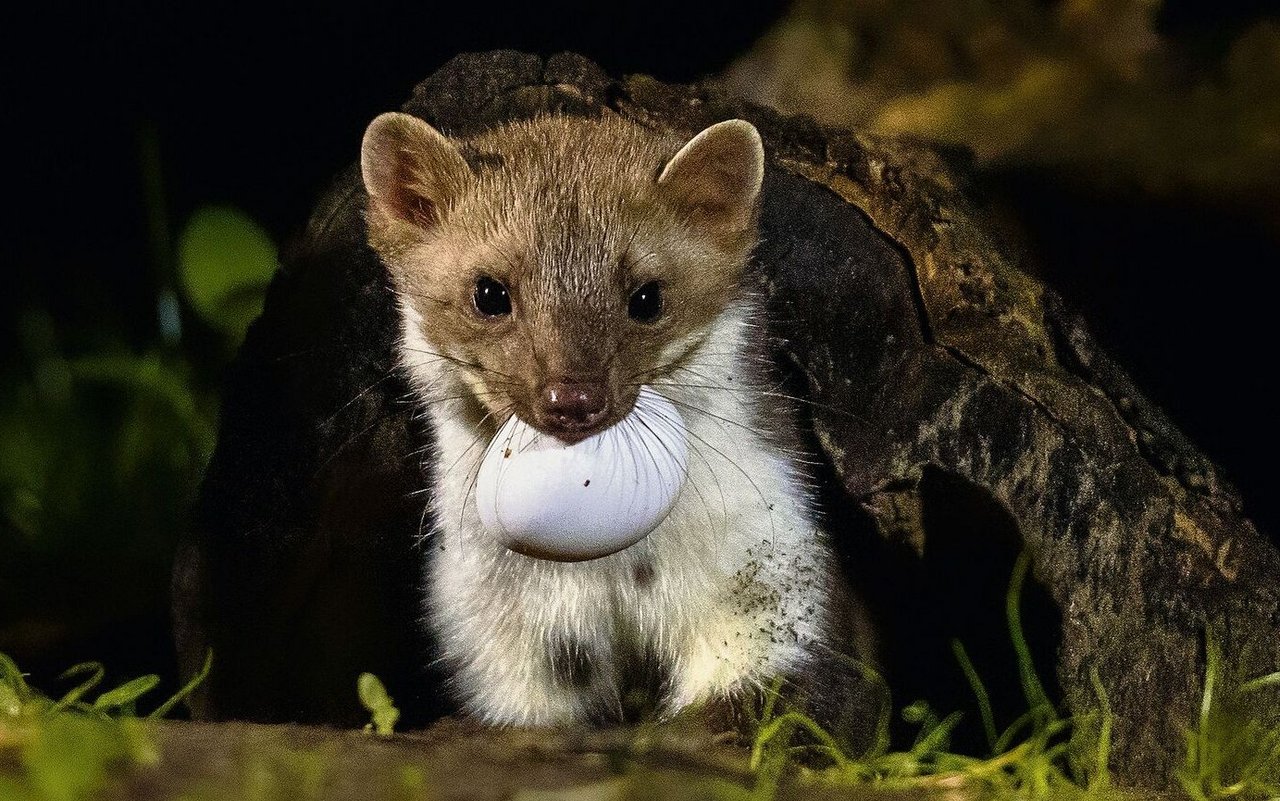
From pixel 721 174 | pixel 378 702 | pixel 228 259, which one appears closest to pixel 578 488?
pixel 378 702

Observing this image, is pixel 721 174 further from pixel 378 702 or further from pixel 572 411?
pixel 378 702

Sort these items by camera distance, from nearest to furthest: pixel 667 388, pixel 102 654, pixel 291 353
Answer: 1. pixel 667 388
2. pixel 291 353
3. pixel 102 654

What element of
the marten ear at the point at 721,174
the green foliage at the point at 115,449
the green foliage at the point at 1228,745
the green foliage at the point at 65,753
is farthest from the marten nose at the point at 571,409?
the green foliage at the point at 115,449

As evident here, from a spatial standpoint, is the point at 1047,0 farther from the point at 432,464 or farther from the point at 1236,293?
the point at 432,464

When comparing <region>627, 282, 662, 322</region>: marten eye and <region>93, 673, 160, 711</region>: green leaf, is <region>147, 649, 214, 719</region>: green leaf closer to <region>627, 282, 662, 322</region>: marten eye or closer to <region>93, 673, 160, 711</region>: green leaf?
<region>93, 673, 160, 711</region>: green leaf

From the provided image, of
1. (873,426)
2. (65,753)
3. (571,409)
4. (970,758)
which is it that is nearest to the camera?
(65,753)

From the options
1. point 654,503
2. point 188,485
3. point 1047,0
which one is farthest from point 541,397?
point 188,485
